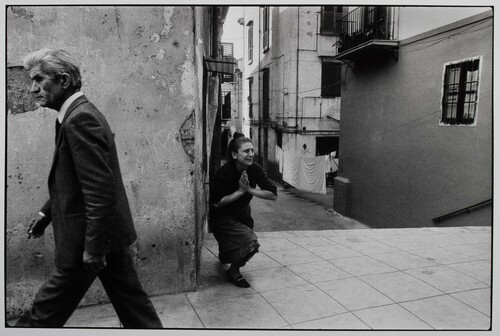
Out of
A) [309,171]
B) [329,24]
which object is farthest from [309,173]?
[329,24]

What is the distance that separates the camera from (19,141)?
2.93 meters

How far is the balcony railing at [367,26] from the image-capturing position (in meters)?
10.5

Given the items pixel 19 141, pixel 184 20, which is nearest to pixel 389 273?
pixel 184 20

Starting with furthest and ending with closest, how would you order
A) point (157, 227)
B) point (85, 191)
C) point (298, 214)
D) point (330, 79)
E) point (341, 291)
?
1. point (330, 79)
2. point (298, 214)
3. point (341, 291)
4. point (157, 227)
5. point (85, 191)

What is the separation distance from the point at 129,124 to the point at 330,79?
1589cm

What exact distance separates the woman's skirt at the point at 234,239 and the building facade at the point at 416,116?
11.1ft

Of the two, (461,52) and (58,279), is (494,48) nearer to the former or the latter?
(58,279)

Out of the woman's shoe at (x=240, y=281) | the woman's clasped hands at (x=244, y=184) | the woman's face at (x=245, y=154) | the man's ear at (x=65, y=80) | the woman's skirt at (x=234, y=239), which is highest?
the man's ear at (x=65, y=80)

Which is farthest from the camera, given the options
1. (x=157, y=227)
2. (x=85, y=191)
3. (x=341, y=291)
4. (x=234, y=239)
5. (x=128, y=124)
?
(x=234, y=239)

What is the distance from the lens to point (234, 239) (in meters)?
3.71

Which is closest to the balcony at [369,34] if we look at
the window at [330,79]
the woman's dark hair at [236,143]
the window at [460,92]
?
the window at [460,92]

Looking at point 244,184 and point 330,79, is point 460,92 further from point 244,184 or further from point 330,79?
point 330,79

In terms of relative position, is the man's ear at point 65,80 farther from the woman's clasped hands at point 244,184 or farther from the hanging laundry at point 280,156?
the hanging laundry at point 280,156

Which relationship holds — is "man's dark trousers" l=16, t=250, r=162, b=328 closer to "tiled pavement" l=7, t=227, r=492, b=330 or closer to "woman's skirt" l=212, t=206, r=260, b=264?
"tiled pavement" l=7, t=227, r=492, b=330
